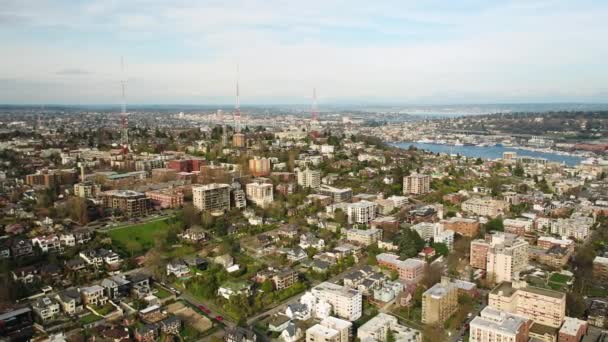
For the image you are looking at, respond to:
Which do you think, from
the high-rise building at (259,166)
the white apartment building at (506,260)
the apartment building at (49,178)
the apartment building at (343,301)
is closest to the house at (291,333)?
the apartment building at (343,301)

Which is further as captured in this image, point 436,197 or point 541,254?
point 436,197

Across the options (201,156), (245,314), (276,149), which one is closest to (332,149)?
(276,149)

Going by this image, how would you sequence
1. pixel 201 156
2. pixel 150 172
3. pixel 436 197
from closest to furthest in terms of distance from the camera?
1. pixel 436 197
2. pixel 150 172
3. pixel 201 156

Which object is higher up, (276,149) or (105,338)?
(276,149)

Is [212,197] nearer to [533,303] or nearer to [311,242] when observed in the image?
[311,242]

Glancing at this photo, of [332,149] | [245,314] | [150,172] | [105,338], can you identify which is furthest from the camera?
[332,149]

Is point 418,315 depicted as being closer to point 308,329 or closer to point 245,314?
point 308,329

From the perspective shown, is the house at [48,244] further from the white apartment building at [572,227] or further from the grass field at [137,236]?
the white apartment building at [572,227]
